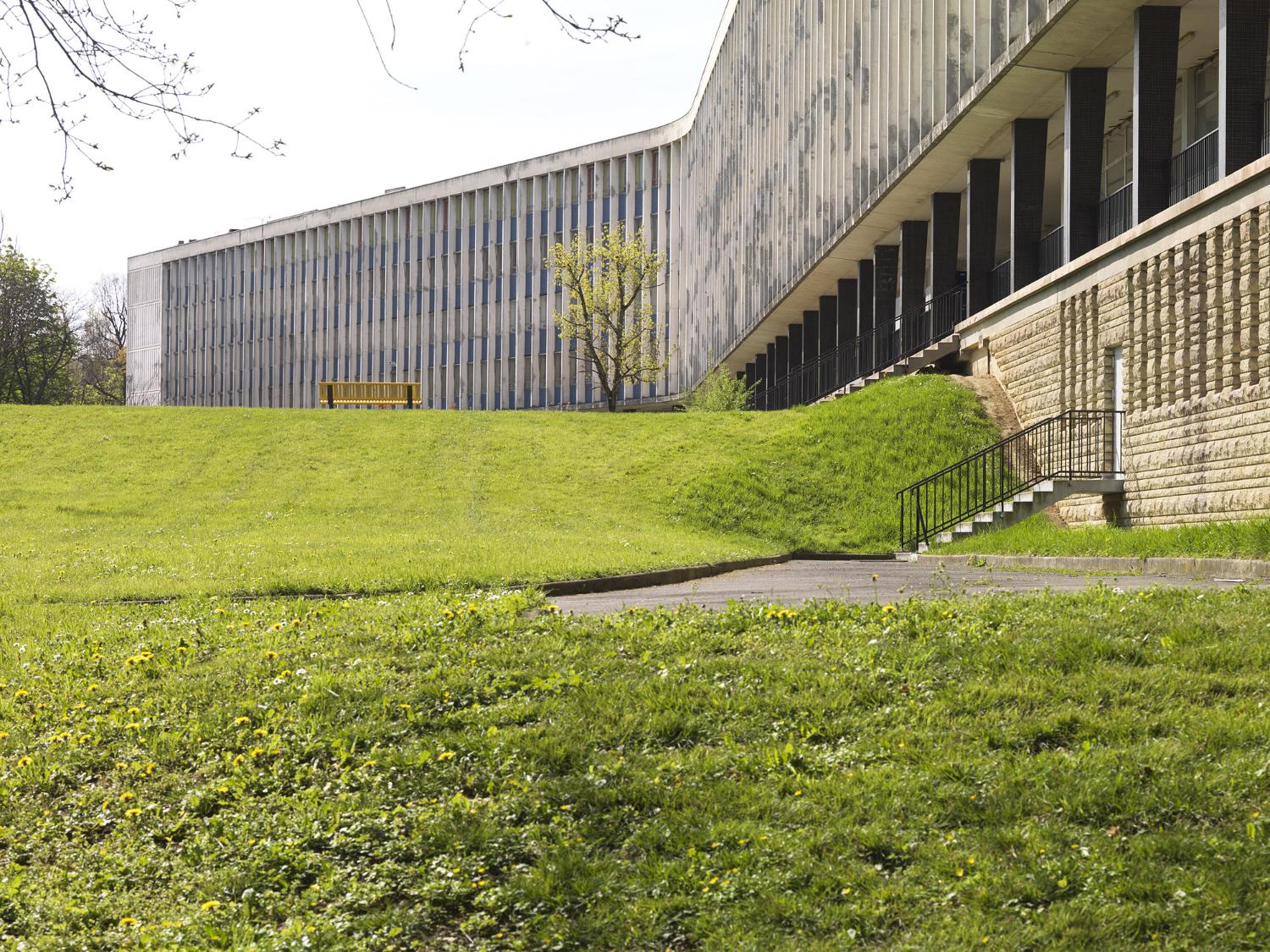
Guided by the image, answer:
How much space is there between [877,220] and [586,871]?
32.7 metres

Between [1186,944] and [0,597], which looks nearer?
[1186,944]

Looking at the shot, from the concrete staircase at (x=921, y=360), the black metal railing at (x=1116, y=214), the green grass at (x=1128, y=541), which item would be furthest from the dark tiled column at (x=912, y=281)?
the green grass at (x=1128, y=541)

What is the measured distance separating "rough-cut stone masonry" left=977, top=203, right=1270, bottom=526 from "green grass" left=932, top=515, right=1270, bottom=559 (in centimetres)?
66

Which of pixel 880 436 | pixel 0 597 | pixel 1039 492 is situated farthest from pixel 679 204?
pixel 0 597

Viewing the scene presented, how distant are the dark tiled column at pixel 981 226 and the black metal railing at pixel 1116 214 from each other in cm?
562

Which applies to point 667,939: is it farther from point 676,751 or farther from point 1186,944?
point 1186,944

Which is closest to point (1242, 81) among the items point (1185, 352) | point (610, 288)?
point (1185, 352)

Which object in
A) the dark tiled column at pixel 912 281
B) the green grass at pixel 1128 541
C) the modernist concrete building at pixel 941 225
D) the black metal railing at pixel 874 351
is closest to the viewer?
the green grass at pixel 1128 541

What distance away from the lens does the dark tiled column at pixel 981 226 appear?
98.1ft

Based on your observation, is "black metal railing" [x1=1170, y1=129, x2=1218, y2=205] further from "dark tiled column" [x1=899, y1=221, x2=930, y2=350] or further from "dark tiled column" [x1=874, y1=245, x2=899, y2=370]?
"dark tiled column" [x1=874, y1=245, x2=899, y2=370]

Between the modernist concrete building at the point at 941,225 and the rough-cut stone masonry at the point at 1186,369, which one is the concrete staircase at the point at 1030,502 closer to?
the rough-cut stone masonry at the point at 1186,369

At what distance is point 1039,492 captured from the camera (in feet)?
67.8

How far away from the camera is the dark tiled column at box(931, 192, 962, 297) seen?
3266 cm

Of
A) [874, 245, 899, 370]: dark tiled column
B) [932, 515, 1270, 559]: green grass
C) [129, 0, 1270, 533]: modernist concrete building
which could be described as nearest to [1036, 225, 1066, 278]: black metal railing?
[129, 0, 1270, 533]: modernist concrete building
